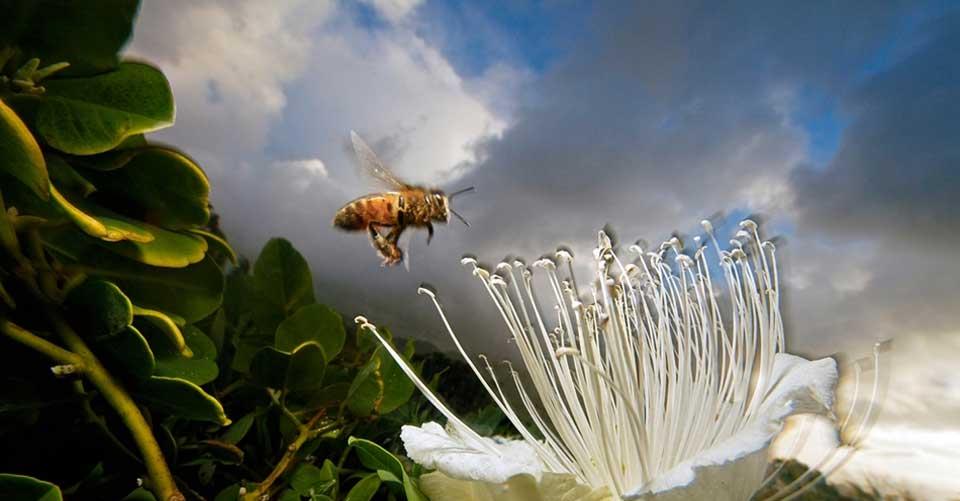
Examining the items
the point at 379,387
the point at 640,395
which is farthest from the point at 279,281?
the point at 640,395

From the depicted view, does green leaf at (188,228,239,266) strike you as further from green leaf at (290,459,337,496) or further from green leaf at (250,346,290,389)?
green leaf at (290,459,337,496)

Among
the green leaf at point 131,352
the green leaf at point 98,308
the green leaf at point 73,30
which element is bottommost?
the green leaf at point 131,352

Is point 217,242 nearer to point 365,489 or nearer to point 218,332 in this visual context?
point 218,332

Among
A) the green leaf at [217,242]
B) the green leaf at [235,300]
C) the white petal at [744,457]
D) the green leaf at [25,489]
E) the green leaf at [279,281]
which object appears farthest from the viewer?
the green leaf at [235,300]

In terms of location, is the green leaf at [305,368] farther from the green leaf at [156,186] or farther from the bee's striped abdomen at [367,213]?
the bee's striped abdomen at [367,213]

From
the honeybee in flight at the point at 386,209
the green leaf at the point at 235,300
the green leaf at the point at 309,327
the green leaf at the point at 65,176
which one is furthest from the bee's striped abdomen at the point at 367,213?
the green leaf at the point at 65,176

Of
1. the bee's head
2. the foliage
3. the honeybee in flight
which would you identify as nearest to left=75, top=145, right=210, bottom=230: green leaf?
the foliage
